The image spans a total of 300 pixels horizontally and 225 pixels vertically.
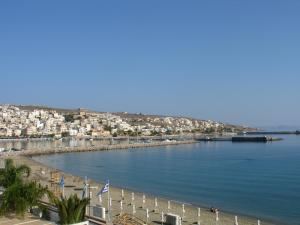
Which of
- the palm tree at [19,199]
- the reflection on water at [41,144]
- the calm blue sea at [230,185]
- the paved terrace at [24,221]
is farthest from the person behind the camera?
the reflection on water at [41,144]

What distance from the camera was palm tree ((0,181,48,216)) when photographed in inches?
621

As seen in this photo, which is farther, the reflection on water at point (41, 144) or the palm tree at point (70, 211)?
the reflection on water at point (41, 144)

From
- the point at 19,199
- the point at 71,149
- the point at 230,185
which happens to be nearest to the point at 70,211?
the point at 19,199

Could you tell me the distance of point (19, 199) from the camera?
52.2 ft

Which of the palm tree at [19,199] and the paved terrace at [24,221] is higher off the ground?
the palm tree at [19,199]

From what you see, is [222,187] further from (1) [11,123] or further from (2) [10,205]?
(1) [11,123]

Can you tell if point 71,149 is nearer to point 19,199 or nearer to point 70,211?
point 19,199

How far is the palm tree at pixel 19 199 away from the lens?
15766mm

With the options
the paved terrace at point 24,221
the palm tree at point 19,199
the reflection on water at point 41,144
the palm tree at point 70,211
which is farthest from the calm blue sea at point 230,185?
the reflection on water at point 41,144

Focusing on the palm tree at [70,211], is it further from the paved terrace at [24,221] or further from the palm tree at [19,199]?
the palm tree at [19,199]

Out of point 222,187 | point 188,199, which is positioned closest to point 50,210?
point 188,199

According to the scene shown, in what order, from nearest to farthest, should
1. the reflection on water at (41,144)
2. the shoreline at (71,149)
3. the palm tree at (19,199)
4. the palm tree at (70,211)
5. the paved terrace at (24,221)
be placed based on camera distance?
the palm tree at (70,211) < the paved terrace at (24,221) < the palm tree at (19,199) < the shoreline at (71,149) < the reflection on water at (41,144)

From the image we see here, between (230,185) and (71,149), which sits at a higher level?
(71,149)

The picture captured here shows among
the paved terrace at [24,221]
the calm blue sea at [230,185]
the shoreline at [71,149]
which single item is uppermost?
the paved terrace at [24,221]
